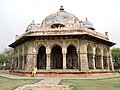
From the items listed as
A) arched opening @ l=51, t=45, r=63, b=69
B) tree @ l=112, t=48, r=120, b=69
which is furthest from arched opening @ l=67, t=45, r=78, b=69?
tree @ l=112, t=48, r=120, b=69

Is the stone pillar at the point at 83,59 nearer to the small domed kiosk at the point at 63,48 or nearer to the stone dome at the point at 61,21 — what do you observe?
the small domed kiosk at the point at 63,48

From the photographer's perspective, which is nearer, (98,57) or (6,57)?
(98,57)

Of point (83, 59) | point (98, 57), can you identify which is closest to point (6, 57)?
point (98, 57)

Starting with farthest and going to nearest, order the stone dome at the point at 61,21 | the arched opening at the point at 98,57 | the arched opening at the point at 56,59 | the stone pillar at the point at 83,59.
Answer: the stone dome at the point at 61,21
the arched opening at the point at 98,57
the arched opening at the point at 56,59
the stone pillar at the point at 83,59

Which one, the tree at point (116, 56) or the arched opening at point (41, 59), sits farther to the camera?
the tree at point (116, 56)

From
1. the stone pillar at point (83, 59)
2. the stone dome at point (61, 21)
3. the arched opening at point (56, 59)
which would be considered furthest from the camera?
the stone dome at point (61, 21)

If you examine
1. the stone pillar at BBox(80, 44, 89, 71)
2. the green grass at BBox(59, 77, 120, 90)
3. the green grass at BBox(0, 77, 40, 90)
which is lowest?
the green grass at BBox(59, 77, 120, 90)

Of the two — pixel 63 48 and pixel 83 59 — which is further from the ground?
pixel 63 48

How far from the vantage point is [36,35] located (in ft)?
63.1

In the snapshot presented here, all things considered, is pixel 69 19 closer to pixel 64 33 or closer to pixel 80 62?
pixel 64 33

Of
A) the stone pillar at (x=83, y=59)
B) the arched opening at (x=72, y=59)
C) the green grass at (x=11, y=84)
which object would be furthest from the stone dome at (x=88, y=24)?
the green grass at (x=11, y=84)

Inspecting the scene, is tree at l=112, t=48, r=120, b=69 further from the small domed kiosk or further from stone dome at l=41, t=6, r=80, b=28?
the small domed kiosk

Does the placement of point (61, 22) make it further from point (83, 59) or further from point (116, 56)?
point (116, 56)

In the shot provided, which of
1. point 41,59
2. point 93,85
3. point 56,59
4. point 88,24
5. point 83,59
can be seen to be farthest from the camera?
point 88,24
